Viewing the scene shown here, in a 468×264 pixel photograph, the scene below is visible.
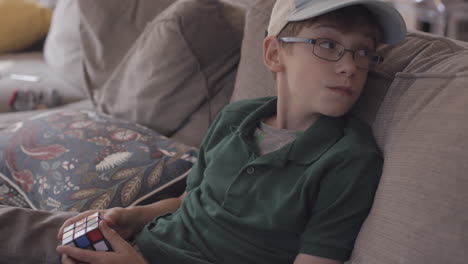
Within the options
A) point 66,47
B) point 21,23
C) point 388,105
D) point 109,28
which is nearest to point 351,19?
point 388,105

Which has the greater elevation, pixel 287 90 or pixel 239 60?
pixel 287 90

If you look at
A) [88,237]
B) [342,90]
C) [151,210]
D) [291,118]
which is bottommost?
[151,210]

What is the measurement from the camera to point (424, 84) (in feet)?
2.62

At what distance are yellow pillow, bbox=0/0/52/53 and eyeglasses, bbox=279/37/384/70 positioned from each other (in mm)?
2312

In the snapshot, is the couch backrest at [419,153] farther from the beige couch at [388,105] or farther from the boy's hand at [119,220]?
the boy's hand at [119,220]

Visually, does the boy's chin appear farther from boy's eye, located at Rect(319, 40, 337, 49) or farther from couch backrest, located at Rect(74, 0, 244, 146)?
couch backrest, located at Rect(74, 0, 244, 146)

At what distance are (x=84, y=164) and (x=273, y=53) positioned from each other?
62 cm

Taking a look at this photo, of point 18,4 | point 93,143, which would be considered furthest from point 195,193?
point 18,4

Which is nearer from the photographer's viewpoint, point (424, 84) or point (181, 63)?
point (424, 84)

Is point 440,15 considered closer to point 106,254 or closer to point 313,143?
point 313,143

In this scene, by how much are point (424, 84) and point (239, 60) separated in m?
0.81

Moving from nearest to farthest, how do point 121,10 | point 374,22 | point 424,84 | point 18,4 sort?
1. point 424,84
2. point 374,22
3. point 121,10
4. point 18,4

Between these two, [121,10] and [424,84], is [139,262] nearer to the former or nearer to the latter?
[424,84]

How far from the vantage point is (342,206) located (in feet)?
2.59
